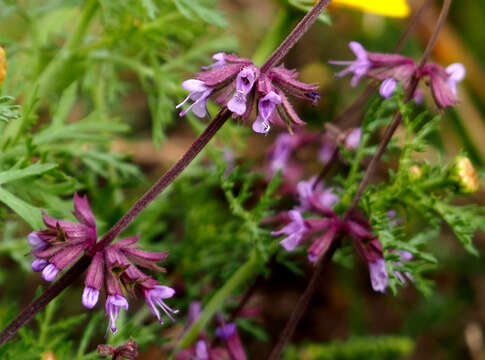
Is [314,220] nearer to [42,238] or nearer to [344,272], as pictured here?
[42,238]

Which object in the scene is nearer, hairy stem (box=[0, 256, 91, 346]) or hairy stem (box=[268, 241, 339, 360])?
hairy stem (box=[0, 256, 91, 346])

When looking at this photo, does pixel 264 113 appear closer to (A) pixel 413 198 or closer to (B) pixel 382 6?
(A) pixel 413 198

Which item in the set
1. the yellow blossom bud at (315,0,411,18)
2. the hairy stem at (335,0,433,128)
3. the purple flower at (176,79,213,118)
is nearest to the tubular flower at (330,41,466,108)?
the hairy stem at (335,0,433,128)

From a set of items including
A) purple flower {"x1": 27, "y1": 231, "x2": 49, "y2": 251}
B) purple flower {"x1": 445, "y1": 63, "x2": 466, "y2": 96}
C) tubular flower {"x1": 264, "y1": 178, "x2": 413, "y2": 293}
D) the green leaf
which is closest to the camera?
purple flower {"x1": 27, "y1": 231, "x2": 49, "y2": 251}

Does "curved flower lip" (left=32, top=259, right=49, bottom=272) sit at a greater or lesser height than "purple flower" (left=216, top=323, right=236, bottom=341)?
lesser

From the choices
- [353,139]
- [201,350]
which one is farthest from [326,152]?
[201,350]

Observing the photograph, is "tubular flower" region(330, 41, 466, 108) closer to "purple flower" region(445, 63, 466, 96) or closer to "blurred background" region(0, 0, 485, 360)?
"purple flower" region(445, 63, 466, 96)
